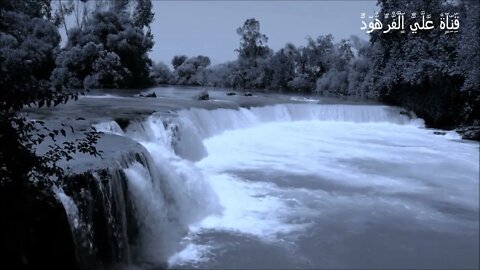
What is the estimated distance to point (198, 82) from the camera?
140ft

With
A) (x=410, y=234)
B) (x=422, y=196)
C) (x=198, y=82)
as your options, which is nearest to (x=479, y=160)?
(x=422, y=196)

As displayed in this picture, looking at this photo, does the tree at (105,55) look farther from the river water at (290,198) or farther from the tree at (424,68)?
the tree at (424,68)

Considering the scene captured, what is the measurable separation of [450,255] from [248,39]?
41.7 meters

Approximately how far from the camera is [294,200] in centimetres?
758

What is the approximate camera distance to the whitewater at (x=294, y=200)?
5531mm

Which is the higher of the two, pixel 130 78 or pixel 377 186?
pixel 130 78

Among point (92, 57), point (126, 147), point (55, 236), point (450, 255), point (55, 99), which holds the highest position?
point (92, 57)

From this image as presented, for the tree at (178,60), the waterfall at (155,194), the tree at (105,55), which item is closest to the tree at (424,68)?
the waterfall at (155,194)

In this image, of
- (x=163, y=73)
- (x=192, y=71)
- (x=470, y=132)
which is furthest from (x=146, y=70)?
(x=470, y=132)

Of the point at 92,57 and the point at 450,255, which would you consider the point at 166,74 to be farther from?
the point at 450,255

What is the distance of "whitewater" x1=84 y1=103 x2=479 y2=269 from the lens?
5531mm

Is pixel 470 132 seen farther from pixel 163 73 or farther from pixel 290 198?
pixel 163 73

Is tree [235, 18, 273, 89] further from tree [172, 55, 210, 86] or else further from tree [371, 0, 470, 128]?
tree [371, 0, 470, 128]

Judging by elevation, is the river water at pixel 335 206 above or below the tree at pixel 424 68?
below
